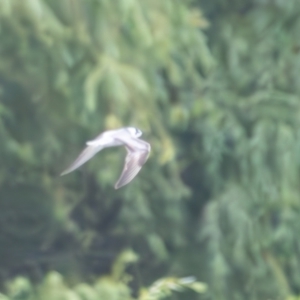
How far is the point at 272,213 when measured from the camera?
4953 mm

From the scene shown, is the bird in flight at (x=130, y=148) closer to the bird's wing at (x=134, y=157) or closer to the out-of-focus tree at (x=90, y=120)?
the bird's wing at (x=134, y=157)

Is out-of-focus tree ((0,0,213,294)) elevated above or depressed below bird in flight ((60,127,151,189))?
above

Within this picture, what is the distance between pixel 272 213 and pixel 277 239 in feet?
0.65

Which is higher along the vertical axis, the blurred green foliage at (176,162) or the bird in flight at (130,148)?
the blurred green foliage at (176,162)

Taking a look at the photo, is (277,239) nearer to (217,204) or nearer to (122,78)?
(217,204)

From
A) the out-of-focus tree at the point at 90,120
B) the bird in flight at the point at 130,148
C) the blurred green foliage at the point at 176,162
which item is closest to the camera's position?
the bird in flight at the point at 130,148

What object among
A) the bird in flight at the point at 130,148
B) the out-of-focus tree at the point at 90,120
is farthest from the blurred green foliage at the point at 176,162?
the bird in flight at the point at 130,148

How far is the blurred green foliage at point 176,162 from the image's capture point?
151 inches

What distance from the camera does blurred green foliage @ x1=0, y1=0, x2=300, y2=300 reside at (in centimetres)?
384

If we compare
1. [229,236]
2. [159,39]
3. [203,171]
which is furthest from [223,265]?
[159,39]

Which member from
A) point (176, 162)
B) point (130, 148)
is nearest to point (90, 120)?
point (176, 162)

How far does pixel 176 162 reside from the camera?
4.94m

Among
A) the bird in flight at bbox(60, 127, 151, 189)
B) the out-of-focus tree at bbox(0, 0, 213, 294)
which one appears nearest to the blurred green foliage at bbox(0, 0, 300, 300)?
the out-of-focus tree at bbox(0, 0, 213, 294)

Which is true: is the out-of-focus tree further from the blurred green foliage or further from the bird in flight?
the bird in flight
